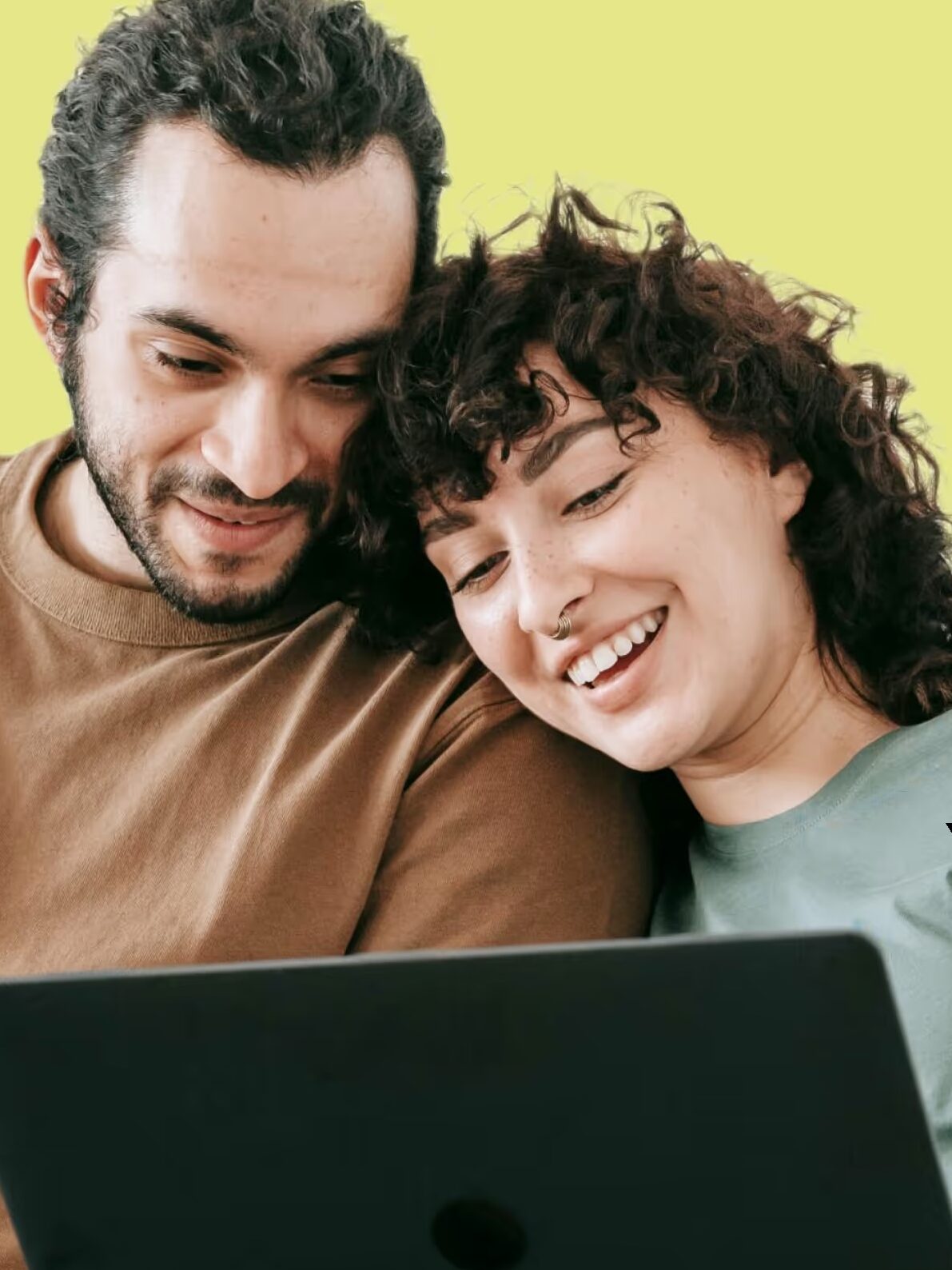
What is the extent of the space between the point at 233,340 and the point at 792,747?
0.64 metres

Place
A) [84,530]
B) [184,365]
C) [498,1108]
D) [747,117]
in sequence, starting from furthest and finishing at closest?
[747,117], [84,530], [184,365], [498,1108]

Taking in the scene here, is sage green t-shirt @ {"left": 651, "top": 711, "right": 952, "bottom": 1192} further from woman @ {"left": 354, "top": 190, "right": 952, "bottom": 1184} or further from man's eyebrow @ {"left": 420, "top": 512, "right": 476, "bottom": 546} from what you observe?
man's eyebrow @ {"left": 420, "top": 512, "right": 476, "bottom": 546}

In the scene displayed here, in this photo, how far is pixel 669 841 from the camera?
167cm

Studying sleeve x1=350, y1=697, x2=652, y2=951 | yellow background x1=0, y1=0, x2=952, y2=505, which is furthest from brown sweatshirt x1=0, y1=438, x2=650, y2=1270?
yellow background x1=0, y1=0, x2=952, y2=505

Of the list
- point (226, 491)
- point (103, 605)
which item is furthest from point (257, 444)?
point (103, 605)

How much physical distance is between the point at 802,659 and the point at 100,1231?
0.82 m

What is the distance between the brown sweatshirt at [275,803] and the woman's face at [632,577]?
0.11 metres

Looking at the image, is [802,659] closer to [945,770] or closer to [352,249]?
[945,770]

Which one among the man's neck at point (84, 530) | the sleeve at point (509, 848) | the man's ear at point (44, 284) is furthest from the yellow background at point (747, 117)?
the sleeve at point (509, 848)

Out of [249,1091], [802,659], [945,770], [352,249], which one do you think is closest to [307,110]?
[352,249]

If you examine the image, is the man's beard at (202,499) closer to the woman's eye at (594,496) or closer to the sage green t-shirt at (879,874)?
the woman's eye at (594,496)

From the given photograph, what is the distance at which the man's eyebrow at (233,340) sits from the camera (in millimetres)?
1580

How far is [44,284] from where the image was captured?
1860 millimetres

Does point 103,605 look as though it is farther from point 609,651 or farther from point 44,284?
point 609,651
